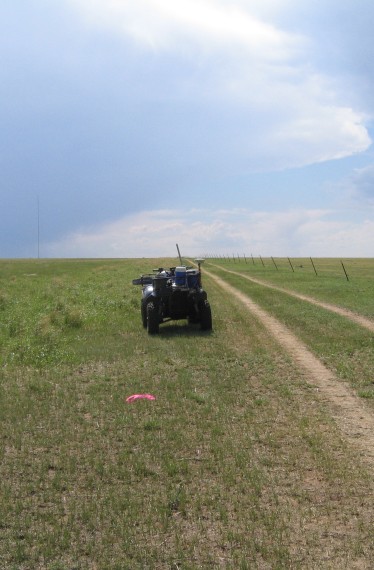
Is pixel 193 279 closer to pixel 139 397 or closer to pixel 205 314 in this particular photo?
pixel 205 314

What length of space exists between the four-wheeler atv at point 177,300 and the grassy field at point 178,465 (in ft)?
9.39

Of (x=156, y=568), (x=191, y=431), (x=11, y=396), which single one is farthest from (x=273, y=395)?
(x=156, y=568)

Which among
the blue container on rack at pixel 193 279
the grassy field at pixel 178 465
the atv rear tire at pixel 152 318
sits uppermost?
the blue container on rack at pixel 193 279

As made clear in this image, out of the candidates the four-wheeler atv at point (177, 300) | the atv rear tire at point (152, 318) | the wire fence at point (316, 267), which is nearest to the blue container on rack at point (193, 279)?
the four-wheeler atv at point (177, 300)

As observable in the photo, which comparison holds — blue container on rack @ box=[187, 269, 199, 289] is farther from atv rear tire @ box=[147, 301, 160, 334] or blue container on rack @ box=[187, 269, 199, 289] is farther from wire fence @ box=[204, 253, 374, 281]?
wire fence @ box=[204, 253, 374, 281]

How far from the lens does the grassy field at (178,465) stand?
4.68 metres

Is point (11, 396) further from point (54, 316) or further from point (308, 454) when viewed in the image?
point (54, 316)

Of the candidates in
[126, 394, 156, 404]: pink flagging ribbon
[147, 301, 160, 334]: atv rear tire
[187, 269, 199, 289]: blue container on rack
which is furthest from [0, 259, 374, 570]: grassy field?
[187, 269, 199, 289]: blue container on rack

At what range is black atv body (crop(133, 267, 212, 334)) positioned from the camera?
16.0 metres

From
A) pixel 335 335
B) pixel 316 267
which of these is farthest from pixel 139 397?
pixel 316 267

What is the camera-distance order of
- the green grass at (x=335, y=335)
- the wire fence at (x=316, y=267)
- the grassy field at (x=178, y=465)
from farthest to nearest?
the wire fence at (x=316, y=267) < the green grass at (x=335, y=335) < the grassy field at (x=178, y=465)

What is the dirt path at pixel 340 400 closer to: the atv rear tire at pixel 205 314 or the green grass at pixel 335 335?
the green grass at pixel 335 335

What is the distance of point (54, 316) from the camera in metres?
20.2

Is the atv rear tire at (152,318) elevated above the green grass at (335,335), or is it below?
above
